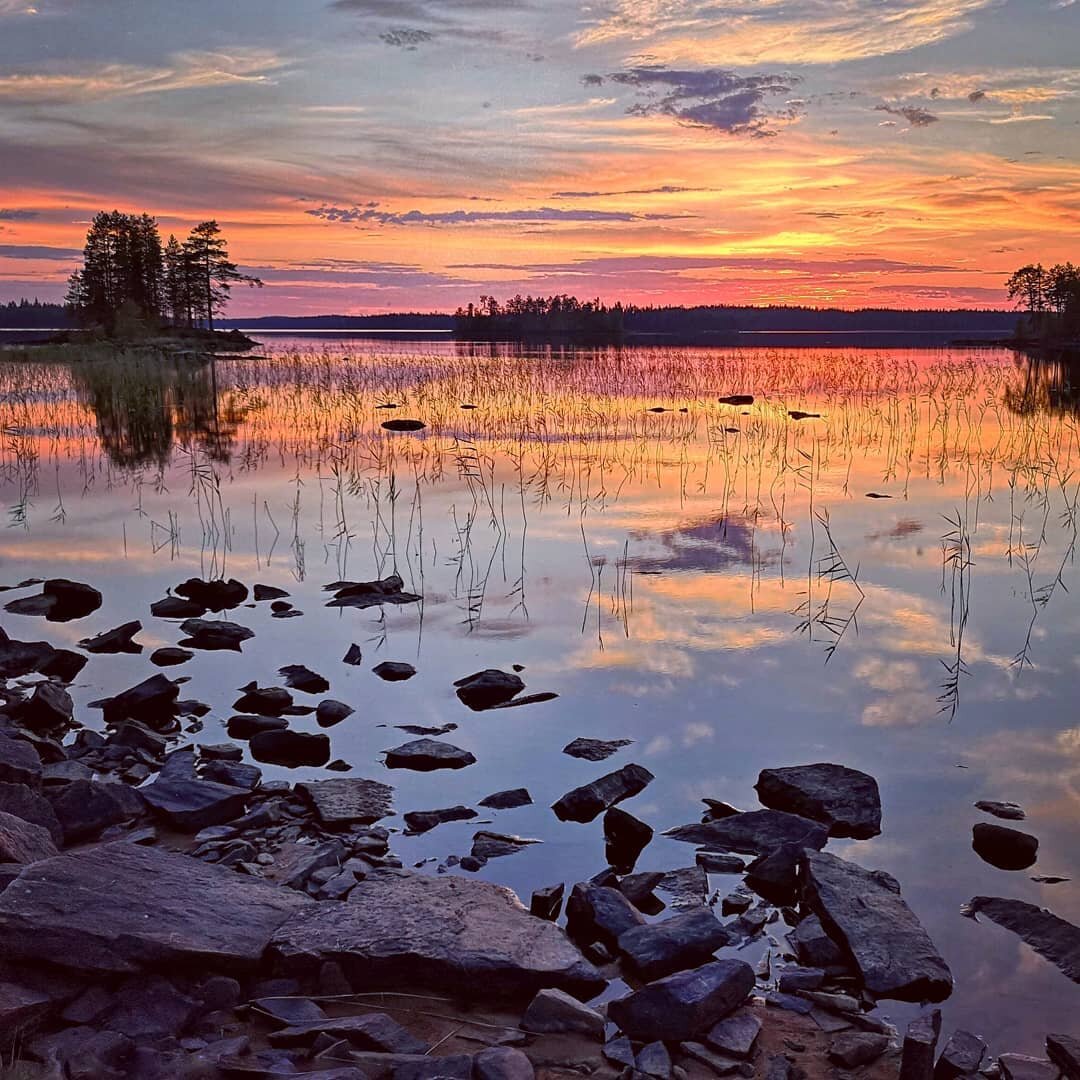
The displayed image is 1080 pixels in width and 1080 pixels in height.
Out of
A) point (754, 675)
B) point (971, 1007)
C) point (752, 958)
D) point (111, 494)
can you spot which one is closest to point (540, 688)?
point (754, 675)

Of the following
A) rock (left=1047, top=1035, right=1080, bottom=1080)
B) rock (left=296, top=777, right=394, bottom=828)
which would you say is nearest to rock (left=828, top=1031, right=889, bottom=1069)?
rock (left=1047, top=1035, right=1080, bottom=1080)

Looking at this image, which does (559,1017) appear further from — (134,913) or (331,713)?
(331,713)

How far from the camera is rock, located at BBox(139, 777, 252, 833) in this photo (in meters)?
6.63

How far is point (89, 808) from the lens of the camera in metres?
6.48

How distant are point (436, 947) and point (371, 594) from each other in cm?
787

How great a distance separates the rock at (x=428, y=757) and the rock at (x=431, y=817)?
751mm

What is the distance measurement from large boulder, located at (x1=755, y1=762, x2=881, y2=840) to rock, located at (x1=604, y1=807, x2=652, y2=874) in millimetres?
1069

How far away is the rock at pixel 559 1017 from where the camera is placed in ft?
14.8

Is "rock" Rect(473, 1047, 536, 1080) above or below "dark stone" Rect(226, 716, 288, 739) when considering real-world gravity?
above

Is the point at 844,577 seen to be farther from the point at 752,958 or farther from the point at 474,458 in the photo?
the point at 474,458

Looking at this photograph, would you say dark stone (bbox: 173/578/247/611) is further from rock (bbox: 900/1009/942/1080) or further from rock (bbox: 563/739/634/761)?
rock (bbox: 900/1009/942/1080)

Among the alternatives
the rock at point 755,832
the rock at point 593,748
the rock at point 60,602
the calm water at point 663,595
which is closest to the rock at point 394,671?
the calm water at point 663,595

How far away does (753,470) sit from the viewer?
2098 cm

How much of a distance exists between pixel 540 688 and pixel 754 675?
2.09 metres
